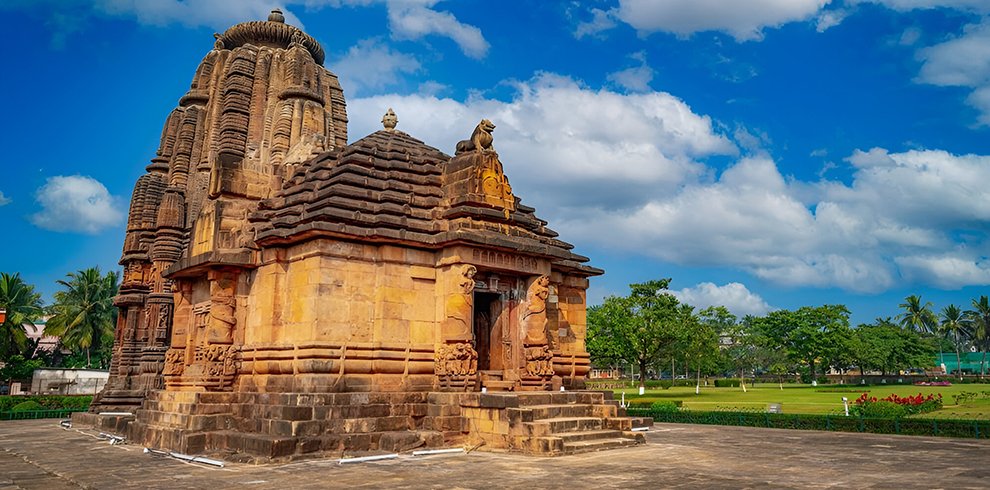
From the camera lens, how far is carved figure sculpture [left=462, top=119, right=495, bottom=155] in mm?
16797

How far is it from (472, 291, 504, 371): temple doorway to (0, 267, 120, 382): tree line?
46.0 m

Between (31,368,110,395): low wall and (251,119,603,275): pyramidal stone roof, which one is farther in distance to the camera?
(31,368,110,395): low wall

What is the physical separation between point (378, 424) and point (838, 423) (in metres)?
13.6

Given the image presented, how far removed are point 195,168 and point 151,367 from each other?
8.42 meters

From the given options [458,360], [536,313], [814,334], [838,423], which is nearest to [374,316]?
[458,360]

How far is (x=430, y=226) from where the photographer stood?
626 inches

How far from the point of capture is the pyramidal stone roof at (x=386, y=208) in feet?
48.8

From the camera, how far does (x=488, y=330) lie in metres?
17.5

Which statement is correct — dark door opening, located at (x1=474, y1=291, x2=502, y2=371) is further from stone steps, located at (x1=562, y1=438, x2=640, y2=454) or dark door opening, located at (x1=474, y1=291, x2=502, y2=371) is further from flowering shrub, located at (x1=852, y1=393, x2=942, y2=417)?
flowering shrub, located at (x1=852, y1=393, x2=942, y2=417)

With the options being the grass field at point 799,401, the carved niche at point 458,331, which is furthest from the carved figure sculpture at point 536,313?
the grass field at point 799,401

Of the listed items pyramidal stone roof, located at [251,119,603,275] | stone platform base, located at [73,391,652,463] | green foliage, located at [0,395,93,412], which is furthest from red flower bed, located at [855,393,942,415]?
green foliage, located at [0,395,93,412]

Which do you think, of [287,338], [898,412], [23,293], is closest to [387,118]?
[287,338]

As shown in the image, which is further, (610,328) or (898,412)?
(610,328)

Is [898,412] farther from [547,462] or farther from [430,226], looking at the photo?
[430,226]
